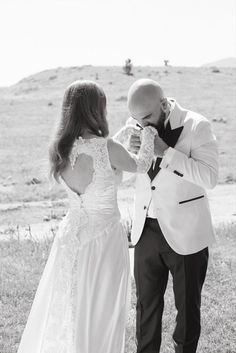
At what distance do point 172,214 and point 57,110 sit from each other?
28.0 meters

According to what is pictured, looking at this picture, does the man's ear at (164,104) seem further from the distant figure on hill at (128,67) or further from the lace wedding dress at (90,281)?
the distant figure on hill at (128,67)

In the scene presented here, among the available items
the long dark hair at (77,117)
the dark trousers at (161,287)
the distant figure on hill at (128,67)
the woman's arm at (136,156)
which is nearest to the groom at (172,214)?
the dark trousers at (161,287)

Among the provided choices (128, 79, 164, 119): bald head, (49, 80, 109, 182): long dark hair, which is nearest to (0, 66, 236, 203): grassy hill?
(49, 80, 109, 182): long dark hair

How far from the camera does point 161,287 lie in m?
3.90

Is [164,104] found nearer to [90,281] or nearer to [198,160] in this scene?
[198,160]

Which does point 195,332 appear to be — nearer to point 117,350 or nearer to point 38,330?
point 117,350

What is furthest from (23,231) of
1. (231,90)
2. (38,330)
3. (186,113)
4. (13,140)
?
(231,90)

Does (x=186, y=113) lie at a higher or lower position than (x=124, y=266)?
higher

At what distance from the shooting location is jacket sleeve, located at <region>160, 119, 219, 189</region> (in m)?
3.54

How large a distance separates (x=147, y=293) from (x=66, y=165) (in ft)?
3.52

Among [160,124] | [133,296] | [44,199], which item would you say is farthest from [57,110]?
[160,124]

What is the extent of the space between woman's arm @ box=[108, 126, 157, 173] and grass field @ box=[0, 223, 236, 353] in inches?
69.5

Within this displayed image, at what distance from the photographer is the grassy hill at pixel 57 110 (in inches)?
582

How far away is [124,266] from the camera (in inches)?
149
